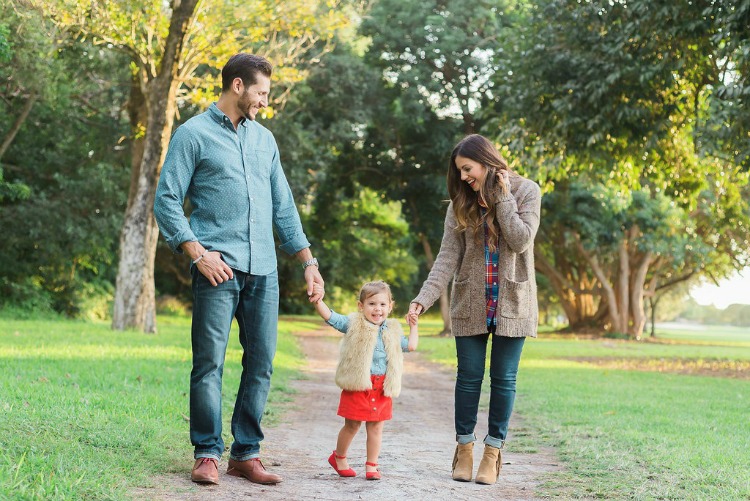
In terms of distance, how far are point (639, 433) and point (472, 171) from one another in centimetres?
322

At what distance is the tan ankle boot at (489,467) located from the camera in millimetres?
5340

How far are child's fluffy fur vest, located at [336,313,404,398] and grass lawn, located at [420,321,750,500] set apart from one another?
110 cm

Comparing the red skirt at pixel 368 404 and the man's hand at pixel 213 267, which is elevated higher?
the man's hand at pixel 213 267

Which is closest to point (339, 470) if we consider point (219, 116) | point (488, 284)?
point (488, 284)

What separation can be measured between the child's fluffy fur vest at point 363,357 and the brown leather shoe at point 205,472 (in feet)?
2.91

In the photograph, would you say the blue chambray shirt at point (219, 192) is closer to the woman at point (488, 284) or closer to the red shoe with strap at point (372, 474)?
the woman at point (488, 284)

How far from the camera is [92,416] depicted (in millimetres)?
6148

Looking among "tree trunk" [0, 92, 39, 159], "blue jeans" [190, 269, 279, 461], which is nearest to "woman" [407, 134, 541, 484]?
"blue jeans" [190, 269, 279, 461]

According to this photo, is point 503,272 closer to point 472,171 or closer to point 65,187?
point 472,171

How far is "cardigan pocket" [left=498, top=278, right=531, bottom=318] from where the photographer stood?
542 cm

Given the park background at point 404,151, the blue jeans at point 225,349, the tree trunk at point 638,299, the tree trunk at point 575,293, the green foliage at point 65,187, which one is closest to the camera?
the blue jeans at point 225,349

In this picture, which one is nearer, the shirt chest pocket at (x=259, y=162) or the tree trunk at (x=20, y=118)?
the shirt chest pocket at (x=259, y=162)

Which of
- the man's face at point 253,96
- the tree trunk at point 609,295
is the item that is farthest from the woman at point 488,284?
the tree trunk at point 609,295

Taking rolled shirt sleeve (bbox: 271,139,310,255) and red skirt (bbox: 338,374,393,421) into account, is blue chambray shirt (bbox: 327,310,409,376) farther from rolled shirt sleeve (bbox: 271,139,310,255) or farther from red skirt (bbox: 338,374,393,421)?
rolled shirt sleeve (bbox: 271,139,310,255)
